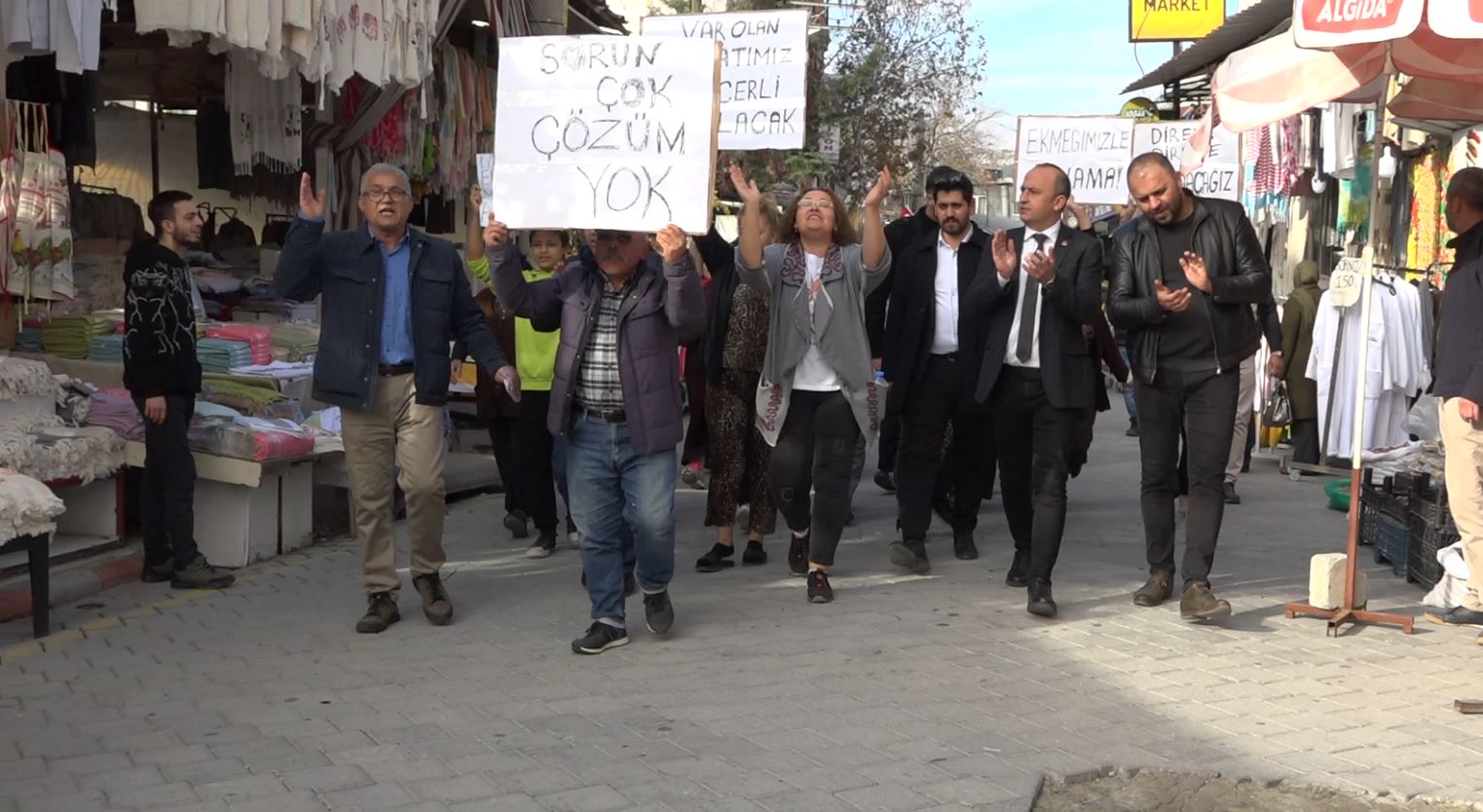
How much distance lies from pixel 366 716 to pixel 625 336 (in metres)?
1.88

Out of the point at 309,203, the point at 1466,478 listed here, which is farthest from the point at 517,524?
the point at 1466,478

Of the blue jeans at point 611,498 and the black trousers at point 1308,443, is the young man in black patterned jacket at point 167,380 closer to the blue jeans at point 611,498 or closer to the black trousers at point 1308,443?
the blue jeans at point 611,498

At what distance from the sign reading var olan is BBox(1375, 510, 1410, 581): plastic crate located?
4685 mm

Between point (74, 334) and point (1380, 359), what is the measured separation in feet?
31.1

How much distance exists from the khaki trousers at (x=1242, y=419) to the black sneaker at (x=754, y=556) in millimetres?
4234

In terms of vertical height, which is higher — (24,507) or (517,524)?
(24,507)

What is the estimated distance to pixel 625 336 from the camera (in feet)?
21.7

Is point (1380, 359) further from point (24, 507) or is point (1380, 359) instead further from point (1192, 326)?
point (24, 507)

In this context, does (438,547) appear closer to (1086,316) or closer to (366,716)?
(366,716)

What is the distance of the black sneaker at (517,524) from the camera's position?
9742mm

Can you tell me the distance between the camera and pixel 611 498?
677 centimetres

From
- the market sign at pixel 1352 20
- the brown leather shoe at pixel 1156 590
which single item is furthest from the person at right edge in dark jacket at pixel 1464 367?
the brown leather shoe at pixel 1156 590

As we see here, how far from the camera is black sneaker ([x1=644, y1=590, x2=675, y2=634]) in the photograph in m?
6.91

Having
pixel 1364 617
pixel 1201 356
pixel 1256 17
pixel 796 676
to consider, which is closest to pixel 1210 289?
pixel 1201 356
